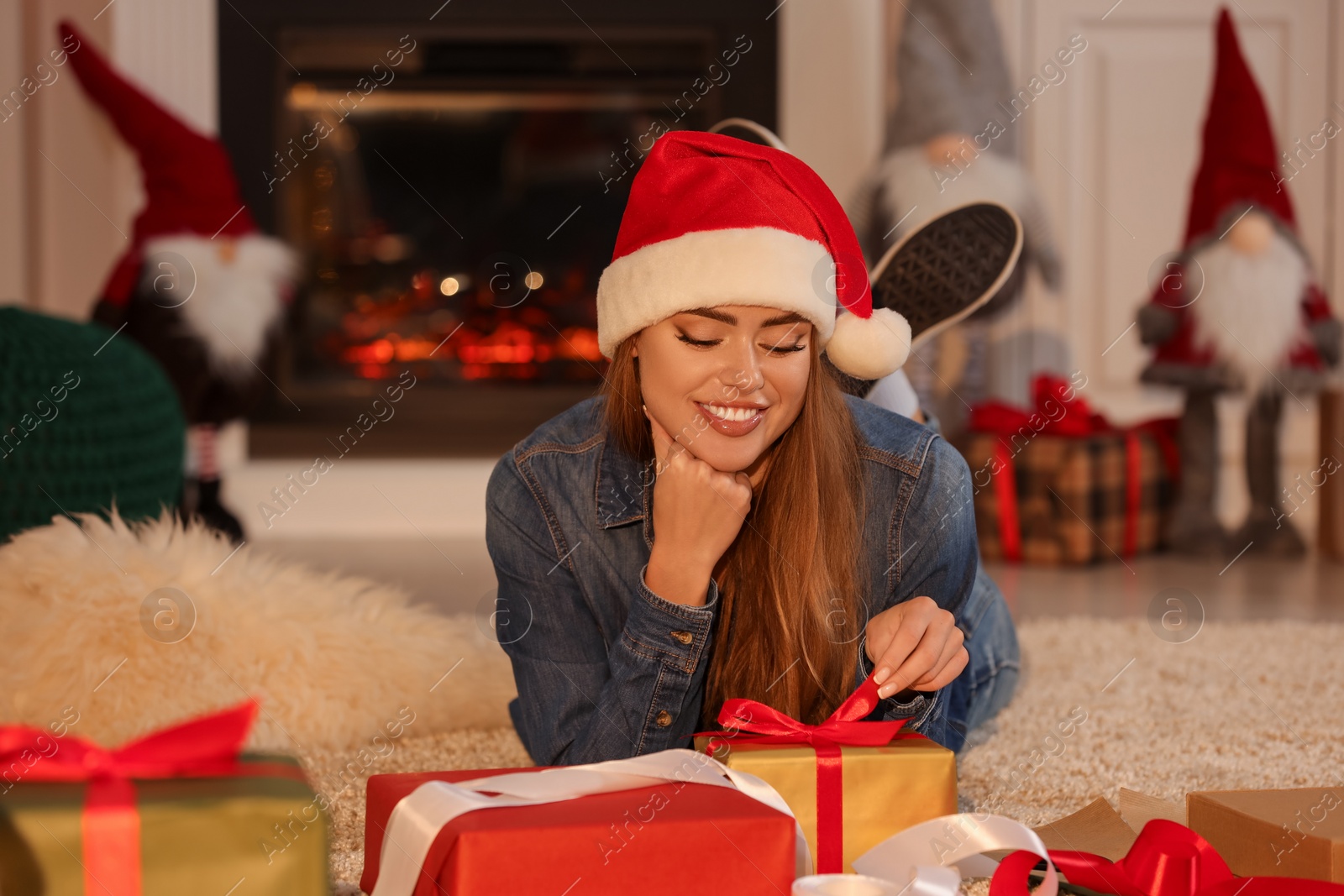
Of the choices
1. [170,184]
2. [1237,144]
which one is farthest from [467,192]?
[1237,144]

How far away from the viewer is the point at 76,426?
1.50 metres

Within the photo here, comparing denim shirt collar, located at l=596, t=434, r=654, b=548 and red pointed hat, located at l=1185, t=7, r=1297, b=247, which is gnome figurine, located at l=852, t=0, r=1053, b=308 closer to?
red pointed hat, located at l=1185, t=7, r=1297, b=247

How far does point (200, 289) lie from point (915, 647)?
189cm

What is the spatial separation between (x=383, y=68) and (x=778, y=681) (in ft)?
8.12

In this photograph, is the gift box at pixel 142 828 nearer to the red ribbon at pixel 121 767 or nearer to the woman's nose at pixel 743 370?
the red ribbon at pixel 121 767

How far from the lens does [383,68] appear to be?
2.99m

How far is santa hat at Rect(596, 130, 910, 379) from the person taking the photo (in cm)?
87

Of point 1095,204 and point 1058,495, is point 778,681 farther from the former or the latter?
point 1095,204

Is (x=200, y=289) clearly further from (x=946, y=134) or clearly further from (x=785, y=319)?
(x=785, y=319)

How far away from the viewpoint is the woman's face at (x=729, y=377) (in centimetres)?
89

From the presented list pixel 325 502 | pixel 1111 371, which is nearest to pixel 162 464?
pixel 325 502

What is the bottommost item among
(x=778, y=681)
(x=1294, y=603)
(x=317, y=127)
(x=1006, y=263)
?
(x=1294, y=603)

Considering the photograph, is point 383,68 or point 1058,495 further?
point 383,68

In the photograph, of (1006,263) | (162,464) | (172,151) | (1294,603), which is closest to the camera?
(1006,263)
